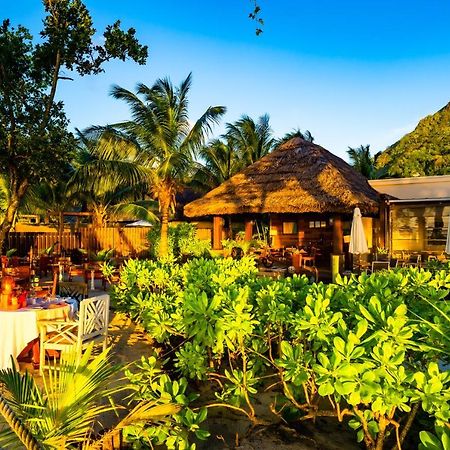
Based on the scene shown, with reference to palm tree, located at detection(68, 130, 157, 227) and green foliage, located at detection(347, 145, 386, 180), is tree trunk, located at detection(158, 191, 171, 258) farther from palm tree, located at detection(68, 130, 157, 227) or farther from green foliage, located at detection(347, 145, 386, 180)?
green foliage, located at detection(347, 145, 386, 180)

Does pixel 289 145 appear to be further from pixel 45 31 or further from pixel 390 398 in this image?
pixel 390 398

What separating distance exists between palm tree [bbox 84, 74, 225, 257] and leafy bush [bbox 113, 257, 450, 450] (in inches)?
363

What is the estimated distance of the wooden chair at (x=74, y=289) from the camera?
5.82m

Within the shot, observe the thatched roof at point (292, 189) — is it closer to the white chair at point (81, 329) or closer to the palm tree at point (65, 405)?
the white chair at point (81, 329)

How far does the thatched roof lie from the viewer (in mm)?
12180

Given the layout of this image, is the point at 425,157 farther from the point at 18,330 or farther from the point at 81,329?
the point at 18,330

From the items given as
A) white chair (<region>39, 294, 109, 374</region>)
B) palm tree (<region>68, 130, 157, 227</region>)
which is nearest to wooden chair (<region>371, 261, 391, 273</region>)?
white chair (<region>39, 294, 109, 374</region>)

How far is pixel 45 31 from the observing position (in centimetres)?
899

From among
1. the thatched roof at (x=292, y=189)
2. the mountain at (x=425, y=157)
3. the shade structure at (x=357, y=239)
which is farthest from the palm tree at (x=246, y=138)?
the shade structure at (x=357, y=239)

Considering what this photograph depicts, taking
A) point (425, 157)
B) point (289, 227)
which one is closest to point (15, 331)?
point (289, 227)

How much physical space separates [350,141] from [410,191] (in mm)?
8431

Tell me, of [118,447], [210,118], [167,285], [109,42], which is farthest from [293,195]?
[118,447]

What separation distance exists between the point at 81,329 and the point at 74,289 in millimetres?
2247

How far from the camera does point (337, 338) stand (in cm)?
161
